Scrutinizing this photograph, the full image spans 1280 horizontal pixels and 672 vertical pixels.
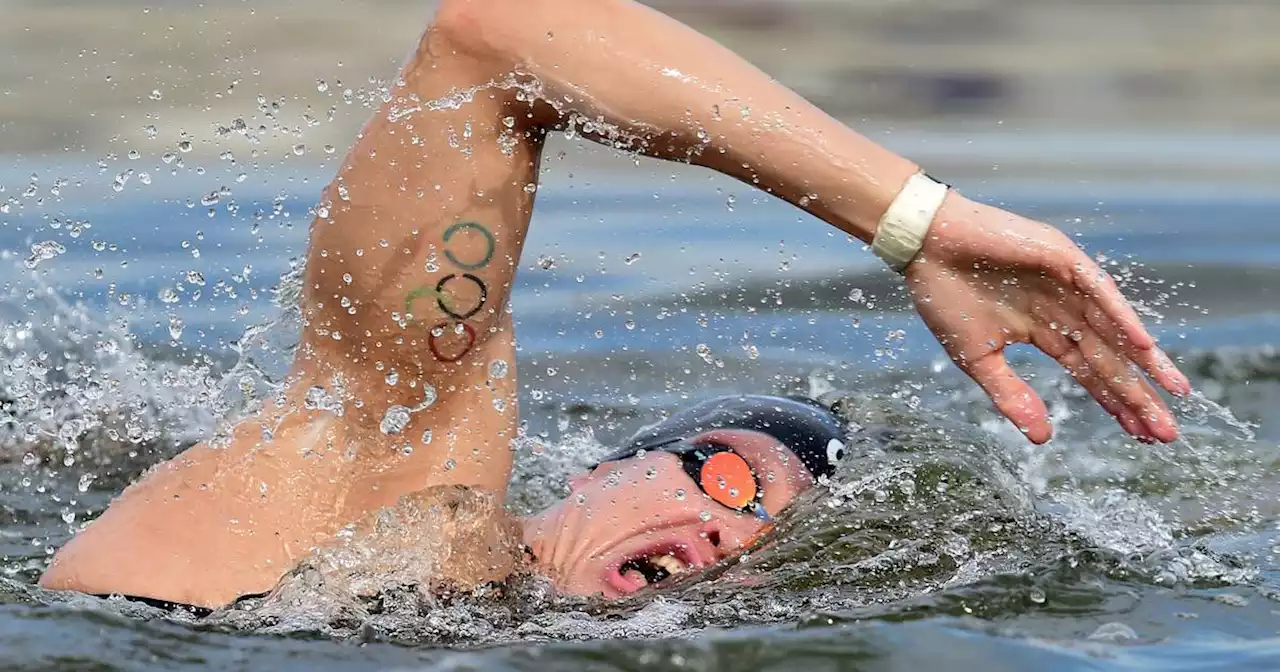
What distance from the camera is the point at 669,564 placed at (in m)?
3.15

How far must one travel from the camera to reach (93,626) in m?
2.64

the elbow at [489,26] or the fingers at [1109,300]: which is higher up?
the elbow at [489,26]

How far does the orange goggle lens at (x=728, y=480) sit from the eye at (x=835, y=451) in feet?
0.86

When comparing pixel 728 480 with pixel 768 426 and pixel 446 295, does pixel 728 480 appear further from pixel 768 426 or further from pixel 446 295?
pixel 446 295

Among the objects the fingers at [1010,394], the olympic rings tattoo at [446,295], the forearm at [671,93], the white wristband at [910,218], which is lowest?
the fingers at [1010,394]

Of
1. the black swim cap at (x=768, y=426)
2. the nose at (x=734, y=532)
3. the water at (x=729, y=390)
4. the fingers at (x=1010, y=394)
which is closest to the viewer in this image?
the water at (x=729, y=390)

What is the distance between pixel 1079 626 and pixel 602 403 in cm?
225

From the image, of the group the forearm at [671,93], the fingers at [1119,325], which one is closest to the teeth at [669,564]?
the forearm at [671,93]

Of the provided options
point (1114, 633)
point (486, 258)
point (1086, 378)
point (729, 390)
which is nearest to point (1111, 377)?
point (1086, 378)

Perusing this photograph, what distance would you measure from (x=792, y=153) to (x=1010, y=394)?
536mm

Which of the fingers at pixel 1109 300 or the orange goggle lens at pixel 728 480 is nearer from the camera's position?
the fingers at pixel 1109 300

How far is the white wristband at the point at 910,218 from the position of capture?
9.11 ft

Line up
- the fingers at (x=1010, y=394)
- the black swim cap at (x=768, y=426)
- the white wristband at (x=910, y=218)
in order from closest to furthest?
1. the white wristband at (x=910, y=218)
2. the fingers at (x=1010, y=394)
3. the black swim cap at (x=768, y=426)

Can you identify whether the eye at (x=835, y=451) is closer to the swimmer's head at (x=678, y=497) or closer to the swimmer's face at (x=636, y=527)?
the swimmer's head at (x=678, y=497)
